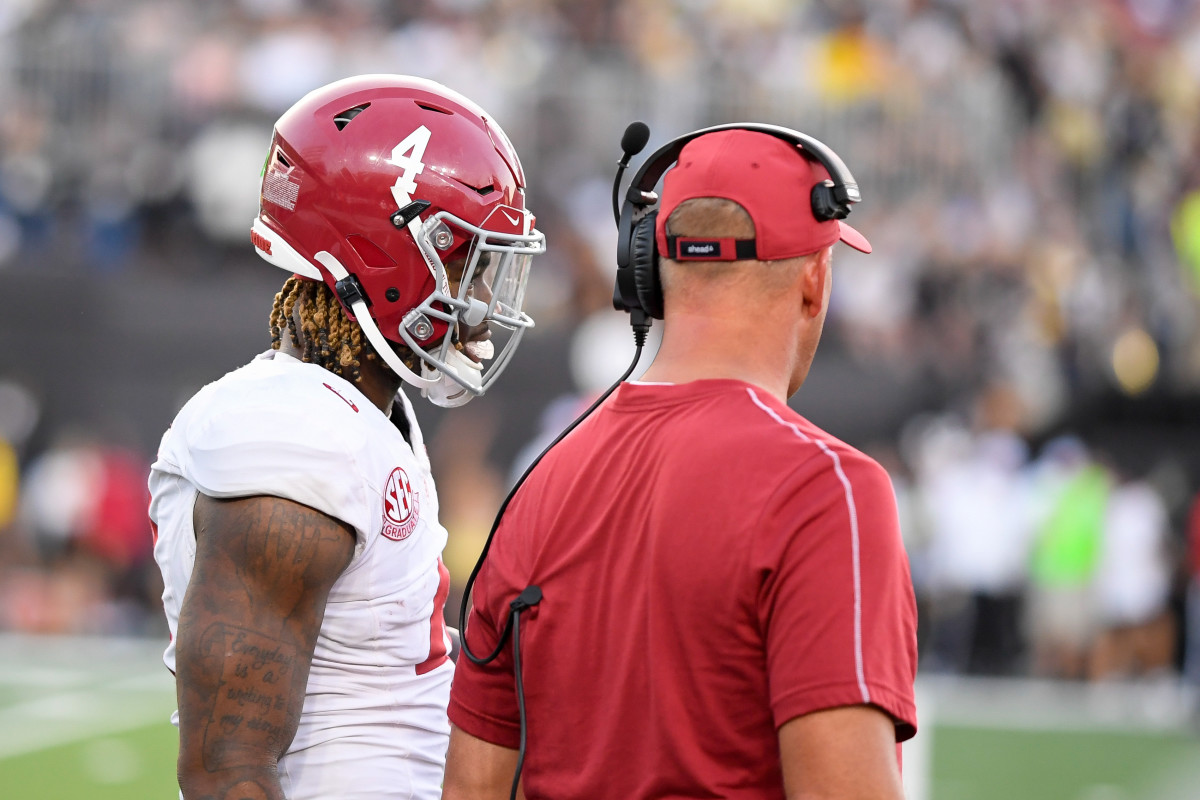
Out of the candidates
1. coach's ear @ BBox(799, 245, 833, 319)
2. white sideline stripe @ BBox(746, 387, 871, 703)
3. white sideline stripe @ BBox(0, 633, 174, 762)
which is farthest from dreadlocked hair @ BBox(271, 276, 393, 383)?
white sideline stripe @ BBox(0, 633, 174, 762)

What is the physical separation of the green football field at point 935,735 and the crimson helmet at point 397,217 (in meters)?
5.98

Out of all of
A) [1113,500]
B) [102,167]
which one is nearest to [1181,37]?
[1113,500]

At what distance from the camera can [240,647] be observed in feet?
7.26

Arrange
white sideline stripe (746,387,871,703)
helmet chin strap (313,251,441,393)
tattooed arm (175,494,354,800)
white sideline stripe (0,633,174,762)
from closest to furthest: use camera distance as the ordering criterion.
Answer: white sideline stripe (746,387,871,703) → tattooed arm (175,494,354,800) → helmet chin strap (313,251,441,393) → white sideline stripe (0,633,174,762)

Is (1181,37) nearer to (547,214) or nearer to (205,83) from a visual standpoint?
(547,214)

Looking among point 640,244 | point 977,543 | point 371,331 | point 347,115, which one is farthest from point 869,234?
point 640,244

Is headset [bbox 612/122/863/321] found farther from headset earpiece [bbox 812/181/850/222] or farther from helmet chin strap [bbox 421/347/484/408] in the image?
helmet chin strap [bbox 421/347/484/408]

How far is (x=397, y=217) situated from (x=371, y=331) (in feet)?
0.67

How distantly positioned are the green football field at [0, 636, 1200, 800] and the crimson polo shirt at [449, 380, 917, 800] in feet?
20.8

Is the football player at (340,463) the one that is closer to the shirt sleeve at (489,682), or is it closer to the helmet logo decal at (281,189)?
the helmet logo decal at (281,189)

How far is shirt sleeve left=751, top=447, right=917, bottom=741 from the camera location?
186 cm

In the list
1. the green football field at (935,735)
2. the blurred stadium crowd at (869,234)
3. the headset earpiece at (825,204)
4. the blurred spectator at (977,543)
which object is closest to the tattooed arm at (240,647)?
the headset earpiece at (825,204)

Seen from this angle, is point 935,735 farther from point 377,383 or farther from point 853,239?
point 853,239

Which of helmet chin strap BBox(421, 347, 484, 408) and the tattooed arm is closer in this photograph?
the tattooed arm
